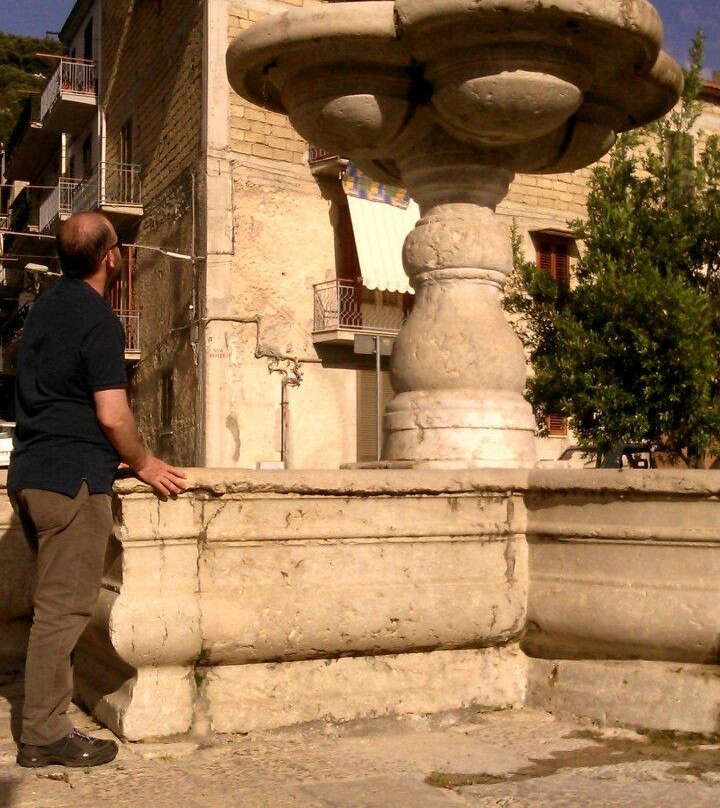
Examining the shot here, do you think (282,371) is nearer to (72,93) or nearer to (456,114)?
(72,93)

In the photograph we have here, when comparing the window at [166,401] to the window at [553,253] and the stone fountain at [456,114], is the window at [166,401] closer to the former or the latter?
the window at [553,253]

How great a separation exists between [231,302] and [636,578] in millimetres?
15728

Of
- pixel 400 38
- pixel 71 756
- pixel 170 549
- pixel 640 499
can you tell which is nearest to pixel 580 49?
pixel 400 38

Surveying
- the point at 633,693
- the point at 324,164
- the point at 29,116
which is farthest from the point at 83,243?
the point at 29,116

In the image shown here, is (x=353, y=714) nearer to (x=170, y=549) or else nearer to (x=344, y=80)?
(x=170, y=549)

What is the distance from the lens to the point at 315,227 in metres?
19.9

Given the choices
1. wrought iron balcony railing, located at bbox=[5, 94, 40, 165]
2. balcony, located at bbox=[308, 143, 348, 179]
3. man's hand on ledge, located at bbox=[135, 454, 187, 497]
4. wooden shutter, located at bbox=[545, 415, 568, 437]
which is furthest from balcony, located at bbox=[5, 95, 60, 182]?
man's hand on ledge, located at bbox=[135, 454, 187, 497]

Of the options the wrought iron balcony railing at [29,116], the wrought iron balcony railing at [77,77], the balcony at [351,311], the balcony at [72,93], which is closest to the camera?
the balcony at [351,311]

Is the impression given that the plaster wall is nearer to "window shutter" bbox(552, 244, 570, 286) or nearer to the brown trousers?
"window shutter" bbox(552, 244, 570, 286)

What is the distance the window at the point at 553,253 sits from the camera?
23109 millimetres

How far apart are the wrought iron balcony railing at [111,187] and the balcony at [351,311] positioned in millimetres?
5058

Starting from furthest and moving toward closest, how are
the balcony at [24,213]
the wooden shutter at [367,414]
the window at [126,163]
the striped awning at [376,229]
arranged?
the balcony at [24,213]
the window at [126,163]
the wooden shutter at [367,414]
the striped awning at [376,229]

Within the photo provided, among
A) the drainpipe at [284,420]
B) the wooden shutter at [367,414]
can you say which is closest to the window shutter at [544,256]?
the wooden shutter at [367,414]

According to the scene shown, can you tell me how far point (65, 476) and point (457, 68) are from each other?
8.16ft
